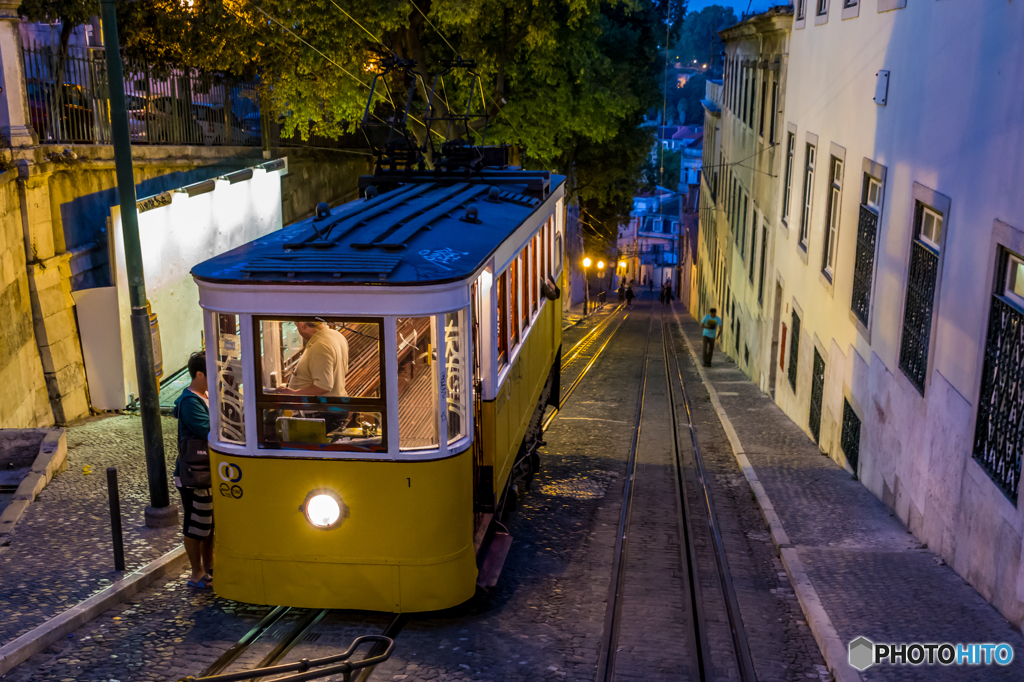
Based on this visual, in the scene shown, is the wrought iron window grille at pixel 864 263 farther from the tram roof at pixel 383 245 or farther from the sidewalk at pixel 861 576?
the tram roof at pixel 383 245

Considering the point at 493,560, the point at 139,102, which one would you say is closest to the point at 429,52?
the point at 139,102

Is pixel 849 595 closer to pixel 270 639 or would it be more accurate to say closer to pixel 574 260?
pixel 270 639

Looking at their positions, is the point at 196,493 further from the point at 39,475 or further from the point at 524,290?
the point at 524,290

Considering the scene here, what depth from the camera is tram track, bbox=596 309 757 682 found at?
6086mm

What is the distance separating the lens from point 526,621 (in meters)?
6.56

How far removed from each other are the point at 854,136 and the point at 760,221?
975 cm

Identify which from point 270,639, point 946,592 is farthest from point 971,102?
point 270,639

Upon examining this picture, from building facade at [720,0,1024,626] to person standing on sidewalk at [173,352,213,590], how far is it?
568cm

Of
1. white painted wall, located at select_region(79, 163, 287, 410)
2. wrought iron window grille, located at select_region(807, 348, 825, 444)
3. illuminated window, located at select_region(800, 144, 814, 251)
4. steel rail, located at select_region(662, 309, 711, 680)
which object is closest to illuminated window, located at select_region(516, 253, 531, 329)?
steel rail, located at select_region(662, 309, 711, 680)

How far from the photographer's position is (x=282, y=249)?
20.8 feet

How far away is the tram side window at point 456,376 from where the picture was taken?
6094 millimetres

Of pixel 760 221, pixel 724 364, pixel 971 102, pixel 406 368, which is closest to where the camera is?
pixel 406 368

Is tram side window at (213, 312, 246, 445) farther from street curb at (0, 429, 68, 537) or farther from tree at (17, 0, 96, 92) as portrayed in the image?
tree at (17, 0, 96, 92)

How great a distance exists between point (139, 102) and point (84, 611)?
998cm
